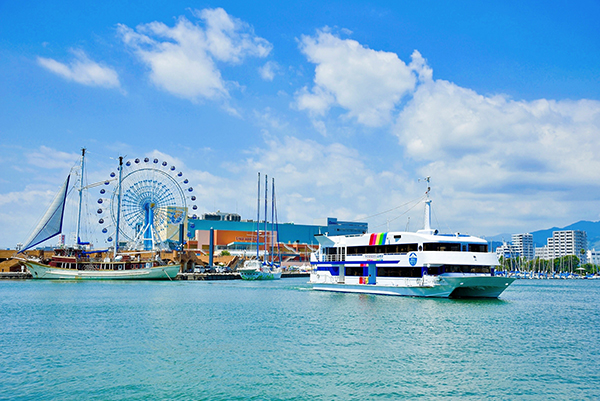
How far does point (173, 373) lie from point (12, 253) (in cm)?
11344

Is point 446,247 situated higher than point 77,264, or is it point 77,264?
point 446,247

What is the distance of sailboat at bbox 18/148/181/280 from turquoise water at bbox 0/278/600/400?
188 ft

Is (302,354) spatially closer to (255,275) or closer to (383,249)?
(383,249)

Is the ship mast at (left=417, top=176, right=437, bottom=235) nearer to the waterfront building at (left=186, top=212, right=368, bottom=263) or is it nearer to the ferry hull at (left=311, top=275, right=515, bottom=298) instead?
the ferry hull at (left=311, top=275, right=515, bottom=298)

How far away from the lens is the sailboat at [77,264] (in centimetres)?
9931

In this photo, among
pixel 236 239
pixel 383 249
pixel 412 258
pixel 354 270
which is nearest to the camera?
pixel 412 258

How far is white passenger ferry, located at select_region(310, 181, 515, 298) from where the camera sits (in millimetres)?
46719

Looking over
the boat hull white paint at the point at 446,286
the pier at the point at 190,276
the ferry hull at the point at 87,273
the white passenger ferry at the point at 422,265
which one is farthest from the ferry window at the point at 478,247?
the pier at the point at 190,276

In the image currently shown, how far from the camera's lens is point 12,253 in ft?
386

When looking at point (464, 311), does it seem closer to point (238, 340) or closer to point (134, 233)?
point (238, 340)

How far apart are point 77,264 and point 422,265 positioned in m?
77.3

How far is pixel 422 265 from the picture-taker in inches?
Result: 1882

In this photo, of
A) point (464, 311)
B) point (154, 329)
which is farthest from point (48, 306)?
point (464, 311)

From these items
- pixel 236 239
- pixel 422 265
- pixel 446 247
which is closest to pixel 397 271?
pixel 422 265
